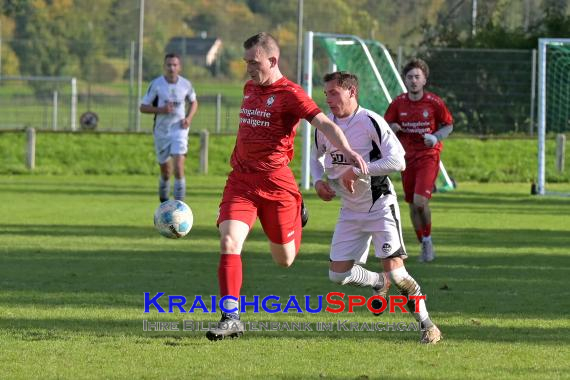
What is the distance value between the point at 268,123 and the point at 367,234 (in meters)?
1.06

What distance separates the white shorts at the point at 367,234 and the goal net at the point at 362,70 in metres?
15.2

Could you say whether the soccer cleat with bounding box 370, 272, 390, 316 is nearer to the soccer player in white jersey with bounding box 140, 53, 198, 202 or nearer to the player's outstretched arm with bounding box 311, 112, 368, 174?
the player's outstretched arm with bounding box 311, 112, 368, 174

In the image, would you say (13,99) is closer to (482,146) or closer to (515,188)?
(482,146)

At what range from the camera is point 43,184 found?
26016 mm

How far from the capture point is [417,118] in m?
13.7

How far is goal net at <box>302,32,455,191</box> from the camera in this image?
24891mm

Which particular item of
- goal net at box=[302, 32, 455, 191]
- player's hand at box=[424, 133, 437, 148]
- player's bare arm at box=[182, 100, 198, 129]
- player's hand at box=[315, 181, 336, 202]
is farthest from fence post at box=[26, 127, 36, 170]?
player's hand at box=[315, 181, 336, 202]

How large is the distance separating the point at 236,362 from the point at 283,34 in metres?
37.1

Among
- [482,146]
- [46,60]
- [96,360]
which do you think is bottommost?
[96,360]

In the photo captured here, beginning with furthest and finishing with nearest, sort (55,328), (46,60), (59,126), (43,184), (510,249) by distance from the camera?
(46,60) < (59,126) < (43,184) < (510,249) < (55,328)

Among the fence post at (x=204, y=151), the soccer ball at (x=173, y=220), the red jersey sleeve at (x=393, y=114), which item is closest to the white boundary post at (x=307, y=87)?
the fence post at (x=204, y=151)

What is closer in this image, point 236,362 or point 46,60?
point 236,362

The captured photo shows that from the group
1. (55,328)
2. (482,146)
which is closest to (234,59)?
(482,146)

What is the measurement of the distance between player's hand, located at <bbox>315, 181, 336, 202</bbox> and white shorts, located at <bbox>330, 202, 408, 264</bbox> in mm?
261
